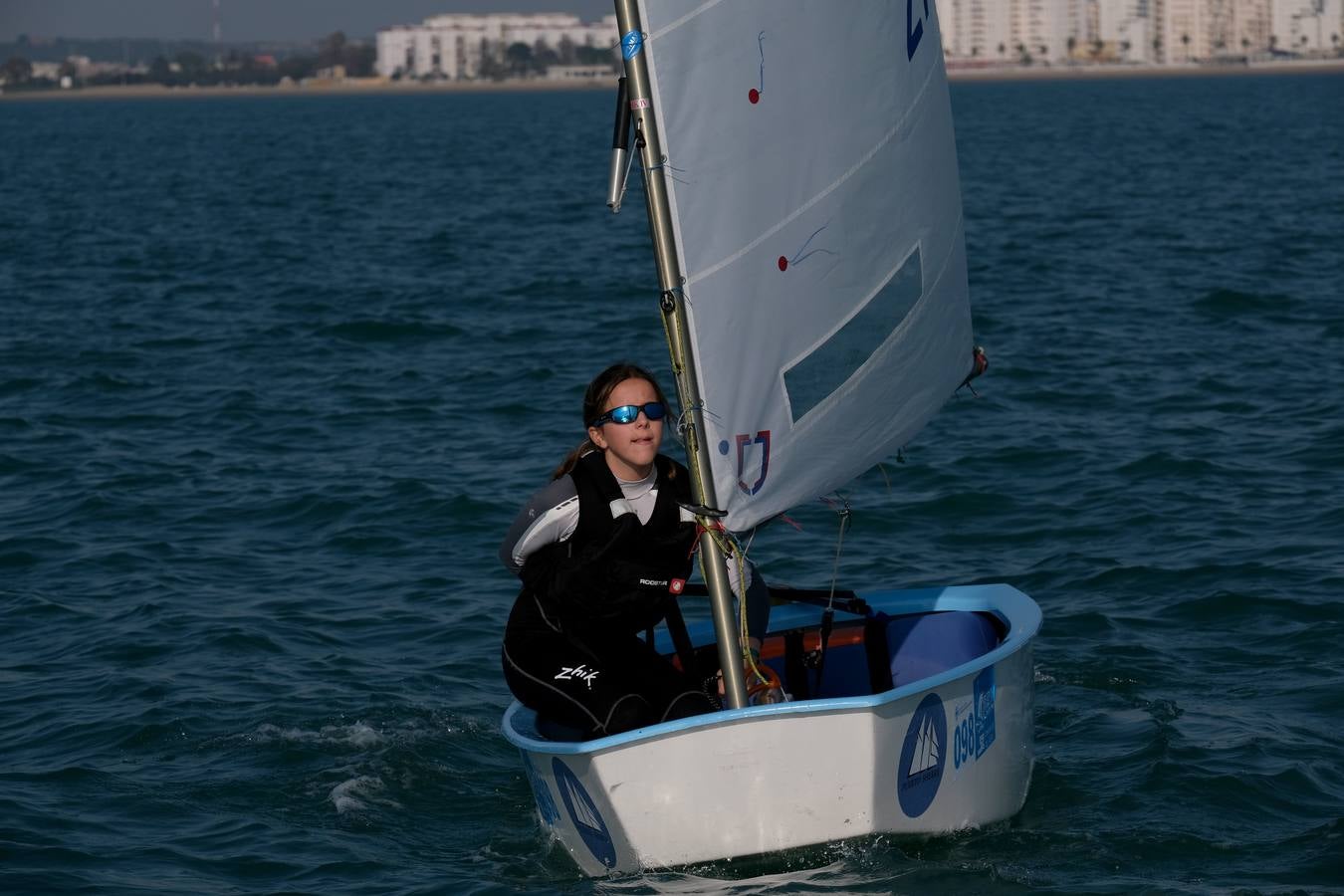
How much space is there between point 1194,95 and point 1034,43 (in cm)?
11239

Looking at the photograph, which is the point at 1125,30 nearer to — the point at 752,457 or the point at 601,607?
the point at 752,457

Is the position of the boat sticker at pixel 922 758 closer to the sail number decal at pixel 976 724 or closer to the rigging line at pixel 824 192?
the sail number decal at pixel 976 724

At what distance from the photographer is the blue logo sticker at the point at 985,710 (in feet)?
17.1

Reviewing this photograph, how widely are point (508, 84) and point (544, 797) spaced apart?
7578 inches

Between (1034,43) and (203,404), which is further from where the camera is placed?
(1034,43)

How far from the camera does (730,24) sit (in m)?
4.91

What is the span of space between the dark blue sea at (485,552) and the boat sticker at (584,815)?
12 cm

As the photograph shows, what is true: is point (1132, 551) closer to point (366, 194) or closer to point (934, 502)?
point (934, 502)

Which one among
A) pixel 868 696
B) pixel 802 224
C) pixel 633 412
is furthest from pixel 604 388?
pixel 868 696

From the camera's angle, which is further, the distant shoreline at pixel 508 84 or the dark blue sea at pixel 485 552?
the distant shoreline at pixel 508 84

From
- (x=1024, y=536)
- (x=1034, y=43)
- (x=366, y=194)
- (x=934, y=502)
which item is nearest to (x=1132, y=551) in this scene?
(x=1024, y=536)

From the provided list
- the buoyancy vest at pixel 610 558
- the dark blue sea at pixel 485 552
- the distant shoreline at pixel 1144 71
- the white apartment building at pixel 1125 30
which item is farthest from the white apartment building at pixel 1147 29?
the buoyancy vest at pixel 610 558

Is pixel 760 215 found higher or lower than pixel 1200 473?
higher

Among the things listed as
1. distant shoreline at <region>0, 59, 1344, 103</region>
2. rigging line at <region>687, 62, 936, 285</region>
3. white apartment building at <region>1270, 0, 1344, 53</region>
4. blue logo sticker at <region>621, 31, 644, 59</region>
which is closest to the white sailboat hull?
rigging line at <region>687, 62, 936, 285</region>
